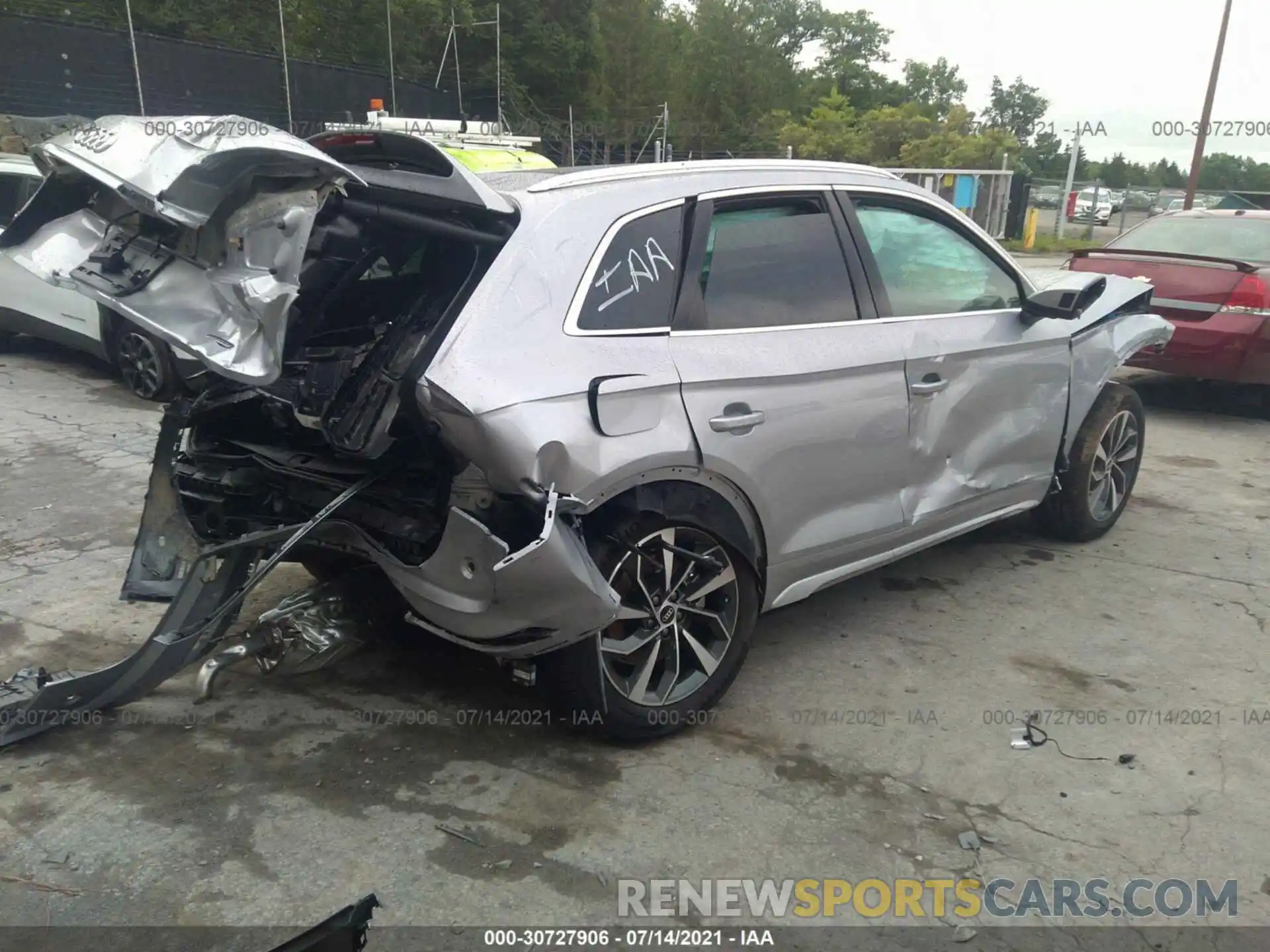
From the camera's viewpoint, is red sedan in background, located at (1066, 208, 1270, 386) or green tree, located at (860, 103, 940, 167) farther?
green tree, located at (860, 103, 940, 167)

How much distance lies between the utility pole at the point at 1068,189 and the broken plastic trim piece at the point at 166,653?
25.9 meters

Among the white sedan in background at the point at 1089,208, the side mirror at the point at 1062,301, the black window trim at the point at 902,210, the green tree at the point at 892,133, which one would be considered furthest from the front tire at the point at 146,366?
the green tree at the point at 892,133

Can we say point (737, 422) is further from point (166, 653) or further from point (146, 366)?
point (146, 366)

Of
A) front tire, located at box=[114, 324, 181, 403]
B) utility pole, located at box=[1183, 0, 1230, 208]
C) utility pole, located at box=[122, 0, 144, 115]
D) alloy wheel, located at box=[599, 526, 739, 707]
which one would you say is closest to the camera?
Answer: alloy wheel, located at box=[599, 526, 739, 707]

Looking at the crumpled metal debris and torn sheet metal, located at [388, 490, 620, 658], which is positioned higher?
torn sheet metal, located at [388, 490, 620, 658]

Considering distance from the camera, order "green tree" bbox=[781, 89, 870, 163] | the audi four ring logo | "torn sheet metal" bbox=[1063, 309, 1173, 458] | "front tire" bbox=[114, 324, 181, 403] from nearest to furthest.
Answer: the audi four ring logo
"torn sheet metal" bbox=[1063, 309, 1173, 458]
"front tire" bbox=[114, 324, 181, 403]
"green tree" bbox=[781, 89, 870, 163]

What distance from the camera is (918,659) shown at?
410 cm

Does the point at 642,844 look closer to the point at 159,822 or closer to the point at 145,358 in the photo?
the point at 159,822

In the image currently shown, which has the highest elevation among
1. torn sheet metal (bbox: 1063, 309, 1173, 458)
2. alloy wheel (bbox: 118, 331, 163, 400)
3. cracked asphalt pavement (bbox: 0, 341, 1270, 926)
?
torn sheet metal (bbox: 1063, 309, 1173, 458)

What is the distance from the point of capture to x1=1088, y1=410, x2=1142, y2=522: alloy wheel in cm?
526

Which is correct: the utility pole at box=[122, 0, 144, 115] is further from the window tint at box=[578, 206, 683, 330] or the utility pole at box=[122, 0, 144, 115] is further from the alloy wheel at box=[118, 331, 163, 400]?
the window tint at box=[578, 206, 683, 330]

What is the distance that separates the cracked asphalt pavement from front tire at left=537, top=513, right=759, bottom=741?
0.53ft

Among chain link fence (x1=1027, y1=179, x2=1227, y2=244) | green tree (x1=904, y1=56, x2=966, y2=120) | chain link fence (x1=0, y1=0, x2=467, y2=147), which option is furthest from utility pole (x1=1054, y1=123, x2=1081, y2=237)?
green tree (x1=904, y1=56, x2=966, y2=120)

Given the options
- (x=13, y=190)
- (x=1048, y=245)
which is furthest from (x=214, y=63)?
(x=1048, y=245)
